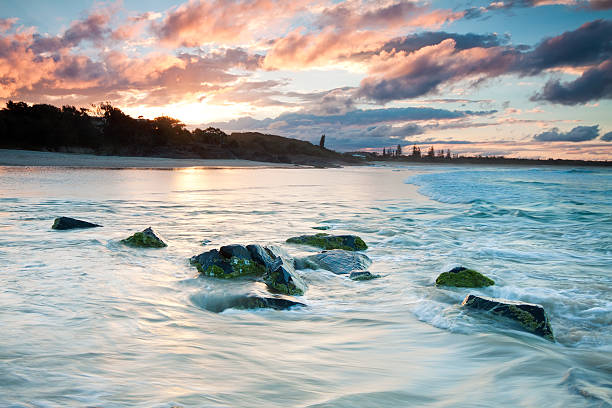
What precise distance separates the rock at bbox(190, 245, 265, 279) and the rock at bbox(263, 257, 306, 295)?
39 centimetres

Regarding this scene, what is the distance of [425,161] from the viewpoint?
132 m

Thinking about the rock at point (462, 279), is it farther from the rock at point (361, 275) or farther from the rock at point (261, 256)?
the rock at point (261, 256)

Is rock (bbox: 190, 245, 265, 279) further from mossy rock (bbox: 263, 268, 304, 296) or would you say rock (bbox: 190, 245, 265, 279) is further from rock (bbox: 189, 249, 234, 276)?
mossy rock (bbox: 263, 268, 304, 296)

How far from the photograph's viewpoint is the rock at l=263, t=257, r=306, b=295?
3.72m

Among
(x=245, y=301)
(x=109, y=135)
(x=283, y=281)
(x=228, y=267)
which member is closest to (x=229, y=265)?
(x=228, y=267)

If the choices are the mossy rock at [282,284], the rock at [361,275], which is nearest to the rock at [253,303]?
the mossy rock at [282,284]

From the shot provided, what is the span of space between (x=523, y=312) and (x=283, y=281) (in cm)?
204

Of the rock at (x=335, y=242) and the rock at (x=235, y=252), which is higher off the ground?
the rock at (x=235, y=252)

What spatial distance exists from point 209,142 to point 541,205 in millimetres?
69152

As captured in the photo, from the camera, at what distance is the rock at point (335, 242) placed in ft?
18.7

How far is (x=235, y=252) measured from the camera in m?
4.37

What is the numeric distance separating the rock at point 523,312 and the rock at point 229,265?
220cm

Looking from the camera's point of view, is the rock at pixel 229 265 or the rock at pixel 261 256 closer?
the rock at pixel 229 265

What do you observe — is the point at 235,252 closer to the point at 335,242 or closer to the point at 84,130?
the point at 335,242
